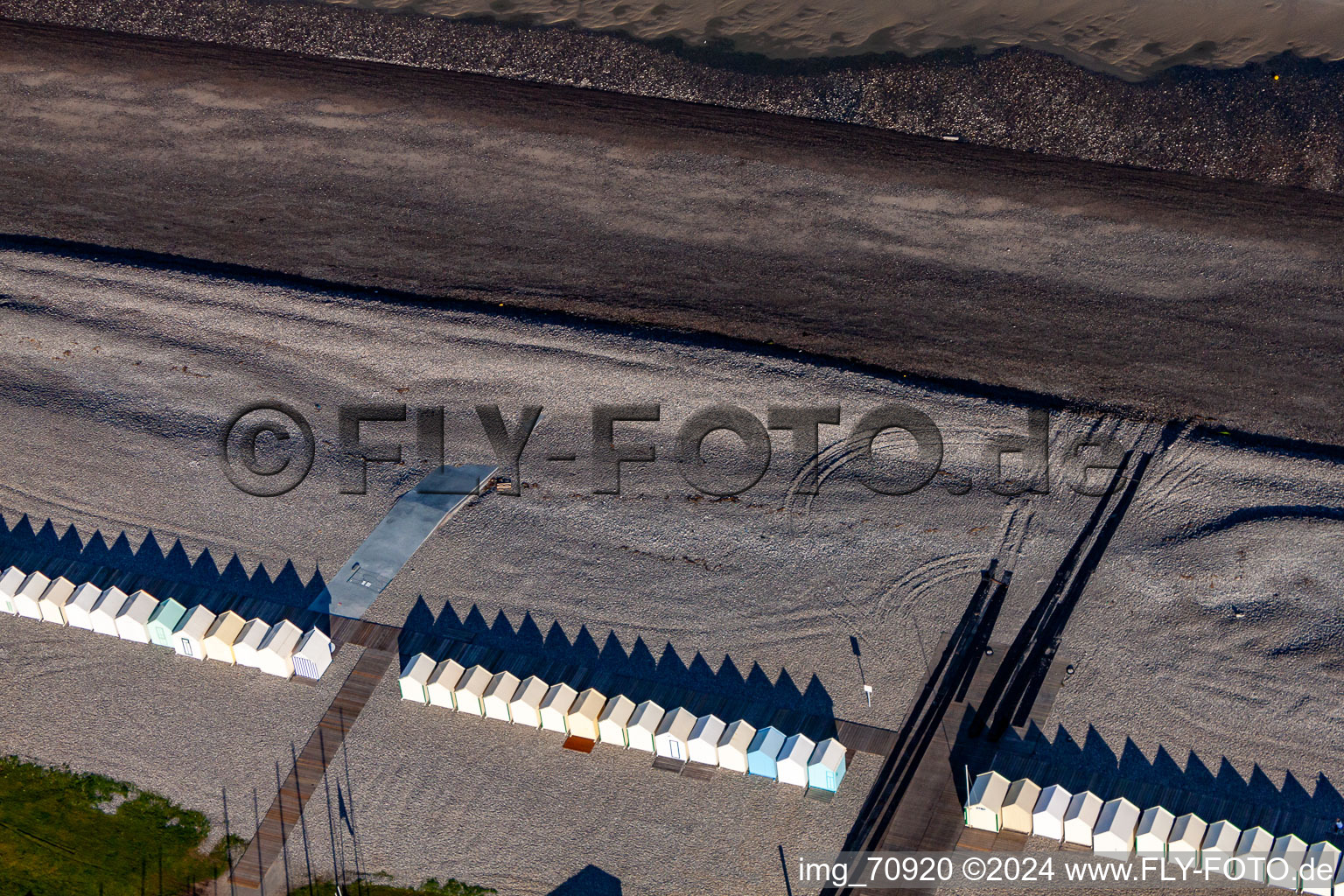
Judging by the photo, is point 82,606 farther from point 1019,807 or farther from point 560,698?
point 1019,807

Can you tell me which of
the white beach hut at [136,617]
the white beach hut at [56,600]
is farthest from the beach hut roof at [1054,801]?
the white beach hut at [56,600]

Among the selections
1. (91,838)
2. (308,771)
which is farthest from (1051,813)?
(91,838)

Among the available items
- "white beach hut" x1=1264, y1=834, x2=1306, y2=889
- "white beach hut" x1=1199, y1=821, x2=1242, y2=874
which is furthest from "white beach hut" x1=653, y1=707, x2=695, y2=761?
A: "white beach hut" x1=1264, y1=834, x2=1306, y2=889

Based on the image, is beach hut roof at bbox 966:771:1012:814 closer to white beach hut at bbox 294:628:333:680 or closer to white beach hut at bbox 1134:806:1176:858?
white beach hut at bbox 1134:806:1176:858

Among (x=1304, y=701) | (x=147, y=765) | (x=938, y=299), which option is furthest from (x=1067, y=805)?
(x=147, y=765)

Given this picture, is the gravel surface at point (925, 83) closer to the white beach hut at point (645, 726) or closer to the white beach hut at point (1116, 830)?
the white beach hut at point (1116, 830)
